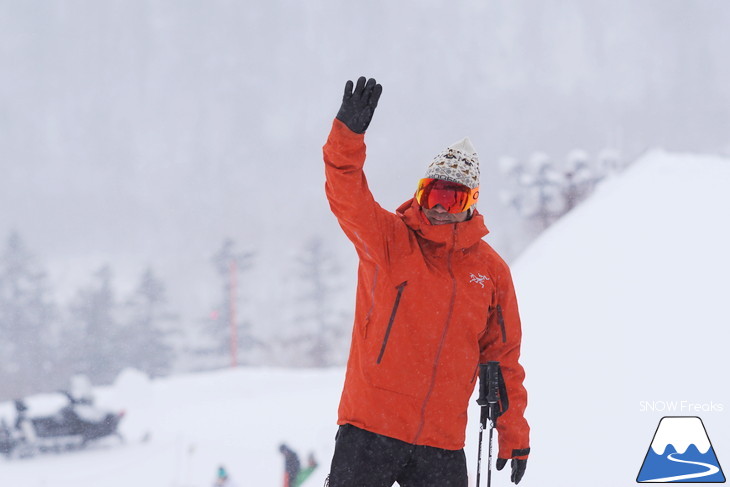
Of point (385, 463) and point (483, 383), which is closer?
point (385, 463)

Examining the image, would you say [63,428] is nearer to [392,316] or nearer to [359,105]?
[392,316]

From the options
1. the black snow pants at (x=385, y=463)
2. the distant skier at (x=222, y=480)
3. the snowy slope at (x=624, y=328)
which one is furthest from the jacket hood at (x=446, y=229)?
the distant skier at (x=222, y=480)

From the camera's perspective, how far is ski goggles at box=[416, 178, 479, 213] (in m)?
2.47

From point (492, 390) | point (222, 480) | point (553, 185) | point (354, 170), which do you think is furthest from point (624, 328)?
point (553, 185)

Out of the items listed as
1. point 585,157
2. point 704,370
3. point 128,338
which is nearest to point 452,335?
Result: point 704,370

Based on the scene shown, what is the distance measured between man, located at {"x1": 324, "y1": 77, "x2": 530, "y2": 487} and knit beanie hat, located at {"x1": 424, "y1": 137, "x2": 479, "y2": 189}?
12 millimetres

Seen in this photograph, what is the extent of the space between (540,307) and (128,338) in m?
33.7

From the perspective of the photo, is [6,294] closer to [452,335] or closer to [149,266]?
[149,266]

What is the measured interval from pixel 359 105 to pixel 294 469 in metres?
5.17

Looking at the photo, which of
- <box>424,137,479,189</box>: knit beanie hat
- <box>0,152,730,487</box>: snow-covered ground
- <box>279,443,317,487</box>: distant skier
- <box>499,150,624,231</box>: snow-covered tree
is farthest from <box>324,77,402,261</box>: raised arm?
<box>499,150,624,231</box>: snow-covered tree

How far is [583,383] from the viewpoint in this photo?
22.2 ft

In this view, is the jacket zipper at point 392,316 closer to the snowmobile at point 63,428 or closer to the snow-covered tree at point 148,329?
the snowmobile at point 63,428

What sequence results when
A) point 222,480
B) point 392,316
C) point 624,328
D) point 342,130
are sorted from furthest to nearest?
point 624,328
point 222,480
point 392,316
point 342,130

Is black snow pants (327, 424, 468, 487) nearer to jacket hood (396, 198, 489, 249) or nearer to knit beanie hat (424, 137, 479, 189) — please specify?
jacket hood (396, 198, 489, 249)
